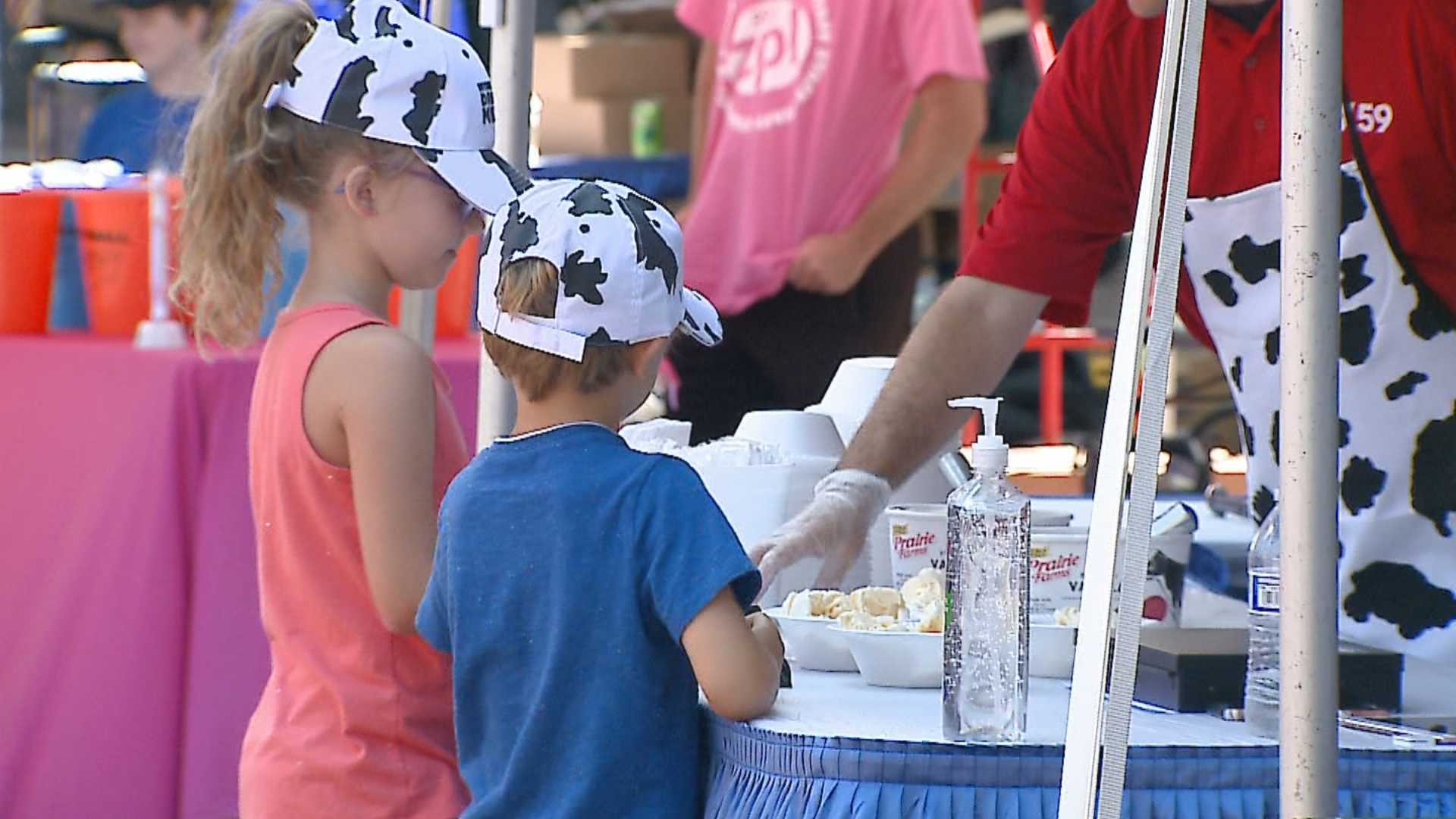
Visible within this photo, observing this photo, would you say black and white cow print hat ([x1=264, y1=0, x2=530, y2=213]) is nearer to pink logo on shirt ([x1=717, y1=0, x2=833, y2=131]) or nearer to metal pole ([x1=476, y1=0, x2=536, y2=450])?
metal pole ([x1=476, y1=0, x2=536, y2=450])

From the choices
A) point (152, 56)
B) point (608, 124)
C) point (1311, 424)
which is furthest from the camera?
point (608, 124)

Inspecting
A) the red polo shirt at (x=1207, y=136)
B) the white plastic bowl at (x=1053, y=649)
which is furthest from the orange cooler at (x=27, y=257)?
the white plastic bowl at (x=1053, y=649)

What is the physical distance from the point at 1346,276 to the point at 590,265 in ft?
2.63

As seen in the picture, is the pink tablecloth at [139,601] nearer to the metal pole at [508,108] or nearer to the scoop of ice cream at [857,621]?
the metal pole at [508,108]

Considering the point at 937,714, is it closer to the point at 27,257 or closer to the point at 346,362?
the point at 346,362

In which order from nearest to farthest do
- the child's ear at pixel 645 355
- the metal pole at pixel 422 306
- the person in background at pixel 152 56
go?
the child's ear at pixel 645 355 → the metal pole at pixel 422 306 → the person in background at pixel 152 56

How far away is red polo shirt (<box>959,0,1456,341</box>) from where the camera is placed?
178 centimetres

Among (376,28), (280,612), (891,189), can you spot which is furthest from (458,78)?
(891,189)

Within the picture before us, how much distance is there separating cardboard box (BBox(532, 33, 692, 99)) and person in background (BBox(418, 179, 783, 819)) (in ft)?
18.1

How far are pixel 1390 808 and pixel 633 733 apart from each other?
553mm

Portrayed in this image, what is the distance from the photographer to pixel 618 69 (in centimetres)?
697

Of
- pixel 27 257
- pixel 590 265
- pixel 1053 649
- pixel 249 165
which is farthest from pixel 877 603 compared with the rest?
pixel 27 257

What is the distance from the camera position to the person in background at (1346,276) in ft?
5.87

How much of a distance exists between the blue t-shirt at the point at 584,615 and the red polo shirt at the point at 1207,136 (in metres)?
0.67
